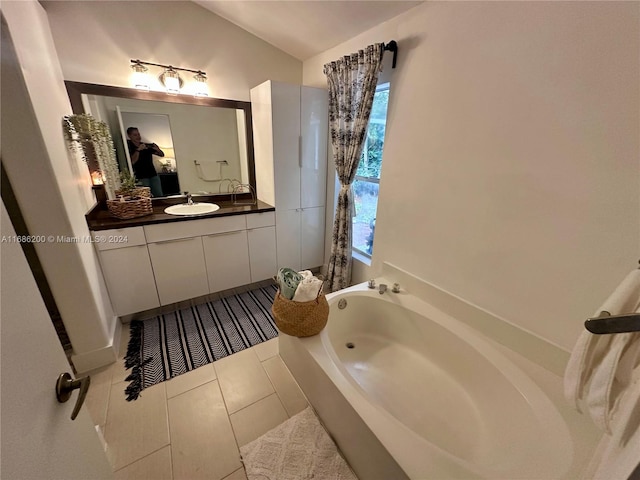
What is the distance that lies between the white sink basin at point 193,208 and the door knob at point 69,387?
6.15ft

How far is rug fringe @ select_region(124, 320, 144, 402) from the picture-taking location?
1604 mm

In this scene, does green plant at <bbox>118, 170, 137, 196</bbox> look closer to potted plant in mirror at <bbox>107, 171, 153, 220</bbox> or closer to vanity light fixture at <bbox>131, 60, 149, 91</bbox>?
potted plant in mirror at <bbox>107, 171, 153, 220</bbox>

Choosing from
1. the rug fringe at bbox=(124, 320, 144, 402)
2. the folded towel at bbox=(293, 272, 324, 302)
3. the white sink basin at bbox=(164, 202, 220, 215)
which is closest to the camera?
the folded towel at bbox=(293, 272, 324, 302)

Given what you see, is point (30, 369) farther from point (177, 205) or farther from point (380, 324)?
point (177, 205)

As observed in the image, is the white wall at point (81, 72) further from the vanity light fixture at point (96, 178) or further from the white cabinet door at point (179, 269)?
the white cabinet door at point (179, 269)

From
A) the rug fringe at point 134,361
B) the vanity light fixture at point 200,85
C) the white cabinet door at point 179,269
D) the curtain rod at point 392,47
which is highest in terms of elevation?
the curtain rod at point 392,47

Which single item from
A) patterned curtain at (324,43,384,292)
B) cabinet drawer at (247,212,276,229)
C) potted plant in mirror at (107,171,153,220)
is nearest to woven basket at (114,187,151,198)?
potted plant in mirror at (107,171,153,220)

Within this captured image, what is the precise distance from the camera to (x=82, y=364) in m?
1.69

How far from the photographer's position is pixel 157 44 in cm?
210

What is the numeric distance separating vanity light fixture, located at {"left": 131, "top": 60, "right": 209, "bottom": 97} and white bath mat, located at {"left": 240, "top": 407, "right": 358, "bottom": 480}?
2.69 meters

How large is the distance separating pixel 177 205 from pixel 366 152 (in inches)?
74.1

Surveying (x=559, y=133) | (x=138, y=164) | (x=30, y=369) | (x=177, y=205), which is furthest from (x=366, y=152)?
(x=30, y=369)

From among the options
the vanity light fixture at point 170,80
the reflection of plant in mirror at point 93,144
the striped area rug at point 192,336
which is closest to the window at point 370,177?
the striped area rug at point 192,336

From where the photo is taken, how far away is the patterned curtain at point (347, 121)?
6.04ft
